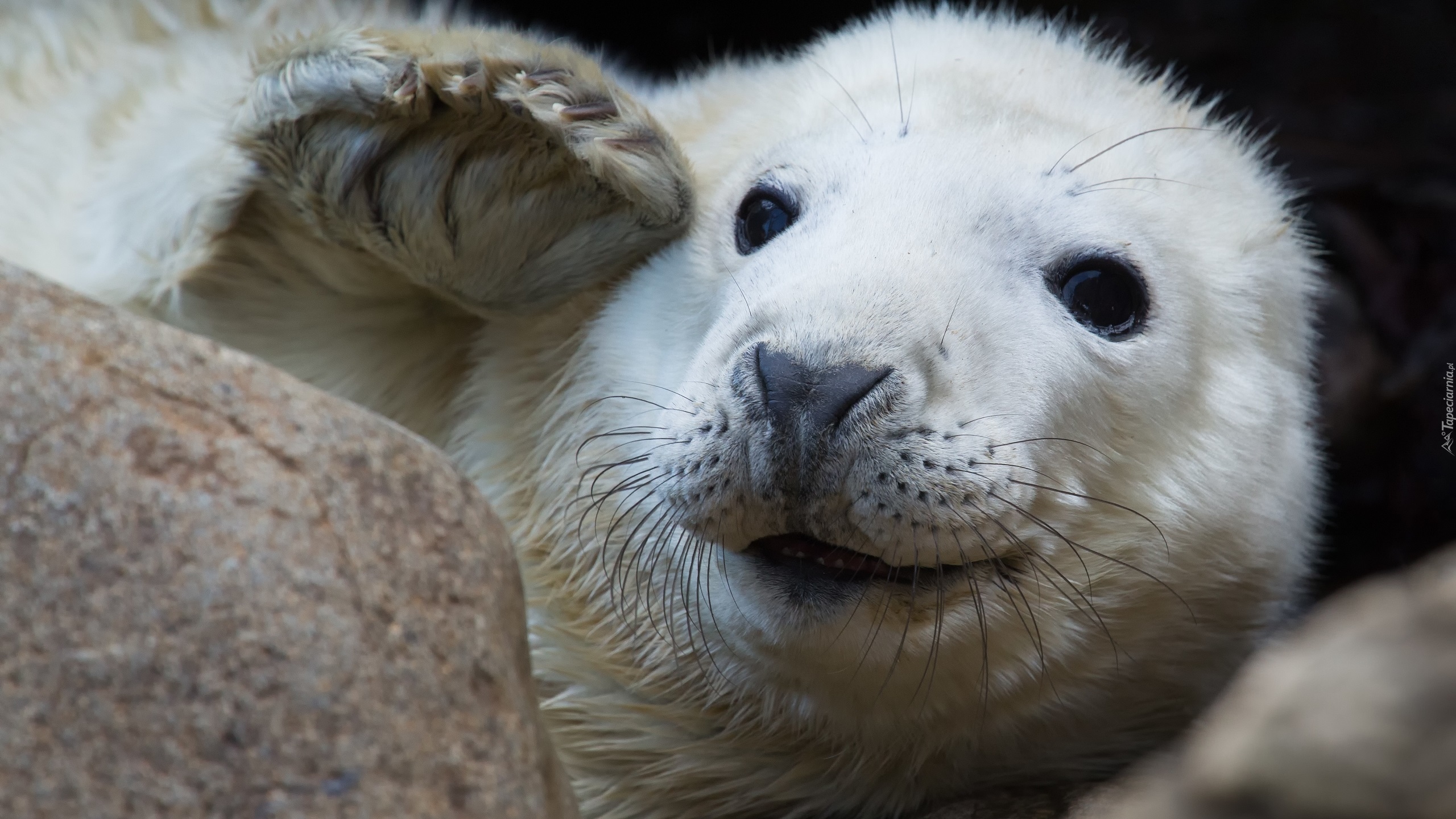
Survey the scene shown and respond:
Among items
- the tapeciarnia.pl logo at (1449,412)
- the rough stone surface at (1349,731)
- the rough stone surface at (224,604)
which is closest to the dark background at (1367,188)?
the tapeciarnia.pl logo at (1449,412)

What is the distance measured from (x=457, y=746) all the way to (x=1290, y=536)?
78.4 inches

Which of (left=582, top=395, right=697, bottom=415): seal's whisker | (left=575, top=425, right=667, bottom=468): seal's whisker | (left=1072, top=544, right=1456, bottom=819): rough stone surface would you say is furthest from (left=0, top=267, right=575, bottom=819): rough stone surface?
(left=1072, top=544, right=1456, bottom=819): rough stone surface

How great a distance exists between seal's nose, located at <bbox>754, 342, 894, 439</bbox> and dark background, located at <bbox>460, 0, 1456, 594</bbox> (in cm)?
242

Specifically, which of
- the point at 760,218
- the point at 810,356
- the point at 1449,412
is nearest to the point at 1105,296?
the point at 760,218

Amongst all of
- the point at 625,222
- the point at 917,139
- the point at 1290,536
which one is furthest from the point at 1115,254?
the point at 625,222

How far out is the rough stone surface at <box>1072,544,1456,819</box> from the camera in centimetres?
112

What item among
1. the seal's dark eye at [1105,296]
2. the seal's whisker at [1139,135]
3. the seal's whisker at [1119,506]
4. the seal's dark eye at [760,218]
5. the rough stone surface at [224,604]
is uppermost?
the seal's whisker at [1139,135]

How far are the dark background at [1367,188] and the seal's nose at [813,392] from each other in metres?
2.42

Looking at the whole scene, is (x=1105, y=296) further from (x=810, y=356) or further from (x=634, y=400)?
(x=634, y=400)

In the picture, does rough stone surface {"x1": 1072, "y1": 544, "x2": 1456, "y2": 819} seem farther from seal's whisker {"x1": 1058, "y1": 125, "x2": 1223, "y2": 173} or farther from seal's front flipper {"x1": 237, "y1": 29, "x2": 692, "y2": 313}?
seal's front flipper {"x1": 237, "y1": 29, "x2": 692, "y2": 313}

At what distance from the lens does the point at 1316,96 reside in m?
5.39

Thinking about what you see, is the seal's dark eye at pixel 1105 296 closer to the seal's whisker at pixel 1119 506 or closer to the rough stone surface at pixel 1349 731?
the seal's whisker at pixel 1119 506

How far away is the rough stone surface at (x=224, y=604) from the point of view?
1712mm

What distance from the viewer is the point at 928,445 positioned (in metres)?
2.20
